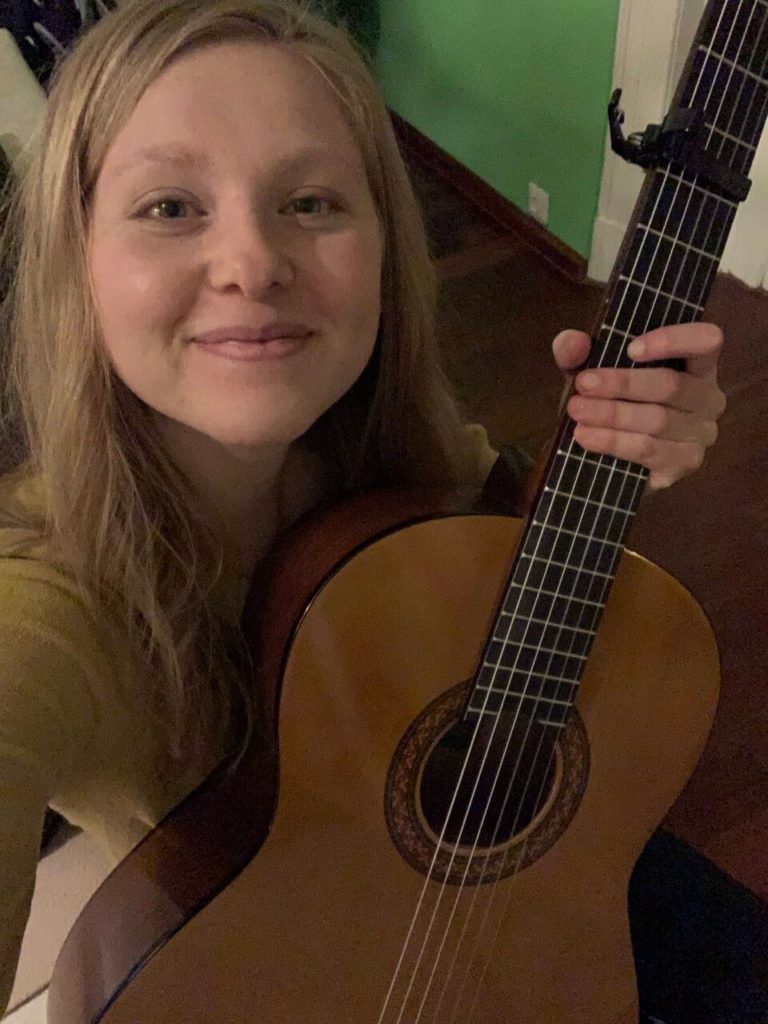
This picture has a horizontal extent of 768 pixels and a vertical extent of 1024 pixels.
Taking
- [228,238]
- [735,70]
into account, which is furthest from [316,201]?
[735,70]

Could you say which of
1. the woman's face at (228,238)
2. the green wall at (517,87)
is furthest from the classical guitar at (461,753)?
the green wall at (517,87)

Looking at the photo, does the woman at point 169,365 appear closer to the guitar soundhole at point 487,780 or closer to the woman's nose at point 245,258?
the woman's nose at point 245,258

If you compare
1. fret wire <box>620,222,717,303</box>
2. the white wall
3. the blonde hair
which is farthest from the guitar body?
the white wall

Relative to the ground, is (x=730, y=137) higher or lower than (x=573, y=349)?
higher

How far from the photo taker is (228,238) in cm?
63

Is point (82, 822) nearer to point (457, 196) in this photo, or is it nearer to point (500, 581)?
point (500, 581)

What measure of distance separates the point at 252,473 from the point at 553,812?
391 mm

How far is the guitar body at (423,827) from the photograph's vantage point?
2.20ft

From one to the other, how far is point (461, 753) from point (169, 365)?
1.27ft

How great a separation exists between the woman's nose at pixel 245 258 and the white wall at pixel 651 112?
1.16m

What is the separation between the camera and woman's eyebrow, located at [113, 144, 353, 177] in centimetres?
63

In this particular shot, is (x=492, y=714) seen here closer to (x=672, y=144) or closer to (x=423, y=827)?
(x=423, y=827)

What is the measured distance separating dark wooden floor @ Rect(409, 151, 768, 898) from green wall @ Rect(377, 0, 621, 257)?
5.7 inches

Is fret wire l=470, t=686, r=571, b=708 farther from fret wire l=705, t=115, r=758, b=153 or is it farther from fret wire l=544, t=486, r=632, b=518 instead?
fret wire l=705, t=115, r=758, b=153
